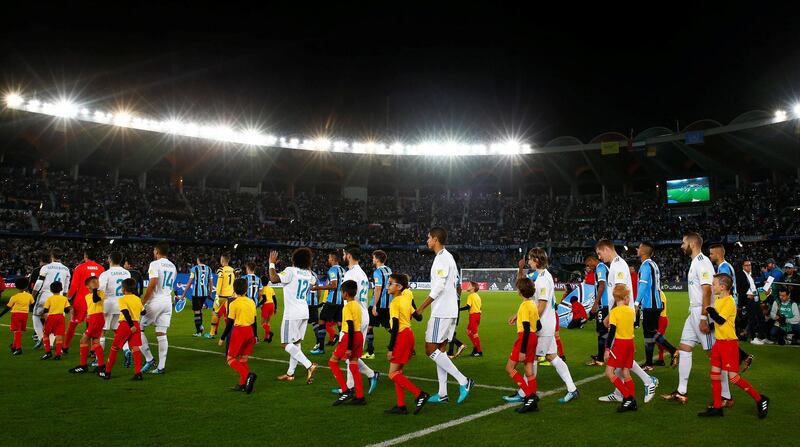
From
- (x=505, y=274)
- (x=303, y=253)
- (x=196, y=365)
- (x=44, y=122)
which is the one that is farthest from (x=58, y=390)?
(x=44, y=122)

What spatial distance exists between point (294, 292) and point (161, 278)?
254cm

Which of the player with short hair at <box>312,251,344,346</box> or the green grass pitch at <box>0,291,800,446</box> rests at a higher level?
the player with short hair at <box>312,251,344,346</box>

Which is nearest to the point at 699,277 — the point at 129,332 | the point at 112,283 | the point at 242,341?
the point at 242,341

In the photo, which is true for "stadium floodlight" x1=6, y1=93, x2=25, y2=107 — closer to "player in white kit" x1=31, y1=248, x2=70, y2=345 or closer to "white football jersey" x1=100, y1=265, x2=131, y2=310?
"player in white kit" x1=31, y1=248, x2=70, y2=345

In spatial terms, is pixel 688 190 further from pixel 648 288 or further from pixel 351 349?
pixel 351 349

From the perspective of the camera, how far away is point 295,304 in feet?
28.8

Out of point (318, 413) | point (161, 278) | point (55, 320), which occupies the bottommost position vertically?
point (318, 413)

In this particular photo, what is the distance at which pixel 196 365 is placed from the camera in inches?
408

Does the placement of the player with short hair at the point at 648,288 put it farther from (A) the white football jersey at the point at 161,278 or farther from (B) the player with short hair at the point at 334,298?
(A) the white football jersey at the point at 161,278

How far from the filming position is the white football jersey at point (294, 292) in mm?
8734

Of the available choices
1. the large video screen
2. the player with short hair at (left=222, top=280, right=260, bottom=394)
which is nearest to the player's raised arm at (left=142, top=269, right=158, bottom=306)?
the player with short hair at (left=222, top=280, right=260, bottom=394)

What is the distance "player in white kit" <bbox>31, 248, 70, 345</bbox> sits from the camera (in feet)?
39.0

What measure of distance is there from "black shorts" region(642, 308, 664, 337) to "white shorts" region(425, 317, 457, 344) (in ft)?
13.2

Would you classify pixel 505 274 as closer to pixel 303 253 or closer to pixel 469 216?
pixel 469 216
